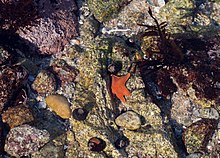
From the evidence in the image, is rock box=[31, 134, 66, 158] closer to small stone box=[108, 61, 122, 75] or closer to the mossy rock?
small stone box=[108, 61, 122, 75]

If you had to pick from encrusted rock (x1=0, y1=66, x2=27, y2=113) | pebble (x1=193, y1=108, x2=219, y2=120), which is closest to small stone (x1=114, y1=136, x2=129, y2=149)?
pebble (x1=193, y1=108, x2=219, y2=120)

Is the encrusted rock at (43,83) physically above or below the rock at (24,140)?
above

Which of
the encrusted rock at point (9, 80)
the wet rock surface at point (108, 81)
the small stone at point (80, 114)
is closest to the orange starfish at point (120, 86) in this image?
the wet rock surface at point (108, 81)

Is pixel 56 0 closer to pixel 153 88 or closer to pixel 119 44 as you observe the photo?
pixel 119 44

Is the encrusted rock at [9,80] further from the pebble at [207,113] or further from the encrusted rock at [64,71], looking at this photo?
the pebble at [207,113]

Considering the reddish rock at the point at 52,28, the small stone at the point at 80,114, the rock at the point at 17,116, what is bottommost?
the small stone at the point at 80,114

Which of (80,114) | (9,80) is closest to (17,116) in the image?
(9,80)
